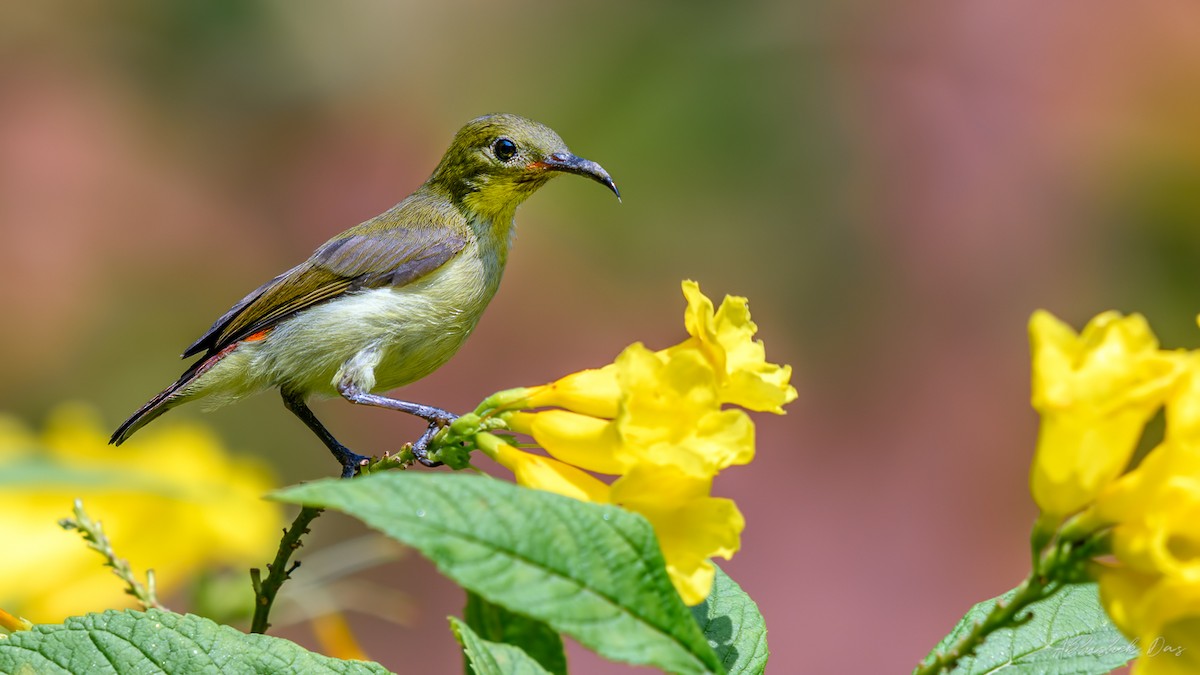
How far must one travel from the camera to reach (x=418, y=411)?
2.17 metres

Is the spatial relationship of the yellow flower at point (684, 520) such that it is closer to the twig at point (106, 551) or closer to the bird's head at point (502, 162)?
the twig at point (106, 551)

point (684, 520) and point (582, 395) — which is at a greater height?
point (582, 395)

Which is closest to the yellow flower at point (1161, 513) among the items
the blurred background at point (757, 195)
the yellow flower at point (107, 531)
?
the yellow flower at point (107, 531)

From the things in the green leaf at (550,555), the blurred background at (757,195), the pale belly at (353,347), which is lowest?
the green leaf at (550,555)

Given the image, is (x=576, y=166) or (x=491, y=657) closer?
(x=491, y=657)

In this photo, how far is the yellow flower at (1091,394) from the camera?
1.12m

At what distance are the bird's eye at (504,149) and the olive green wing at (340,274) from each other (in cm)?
22

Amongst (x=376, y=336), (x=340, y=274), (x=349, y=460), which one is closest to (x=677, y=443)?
(x=349, y=460)

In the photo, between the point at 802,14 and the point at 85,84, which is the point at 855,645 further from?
the point at 85,84

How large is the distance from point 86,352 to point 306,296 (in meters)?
5.38

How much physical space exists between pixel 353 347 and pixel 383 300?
139 millimetres

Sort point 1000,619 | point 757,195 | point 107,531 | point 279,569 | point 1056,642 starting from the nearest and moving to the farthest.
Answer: point 1000,619, point 1056,642, point 279,569, point 107,531, point 757,195

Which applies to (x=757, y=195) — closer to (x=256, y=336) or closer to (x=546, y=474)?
(x=256, y=336)

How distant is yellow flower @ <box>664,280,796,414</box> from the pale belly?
1385mm
